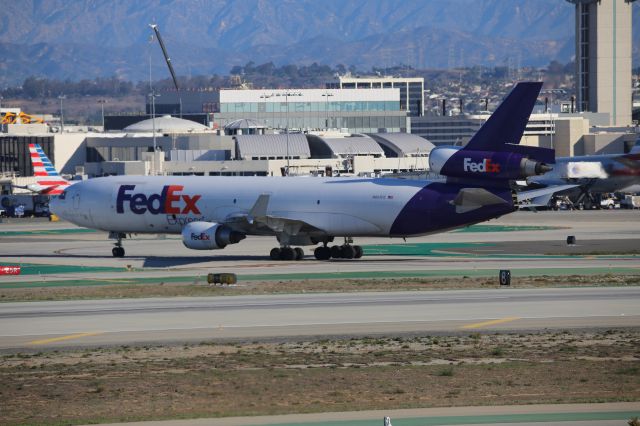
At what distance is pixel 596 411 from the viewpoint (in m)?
28.2

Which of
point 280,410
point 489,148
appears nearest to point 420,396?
point 280,410

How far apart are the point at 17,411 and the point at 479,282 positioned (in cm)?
Answer: 2869

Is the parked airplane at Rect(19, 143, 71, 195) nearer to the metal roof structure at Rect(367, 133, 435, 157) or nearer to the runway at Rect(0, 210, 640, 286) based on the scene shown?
the runway at Rect(0, 210, 640, 286)

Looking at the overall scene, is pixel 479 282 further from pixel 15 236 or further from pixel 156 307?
pixel 15 236

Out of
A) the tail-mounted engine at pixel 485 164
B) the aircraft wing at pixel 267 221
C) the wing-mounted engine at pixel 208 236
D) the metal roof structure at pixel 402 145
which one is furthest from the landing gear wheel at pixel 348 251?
the metal roof structure at pixel 402 145

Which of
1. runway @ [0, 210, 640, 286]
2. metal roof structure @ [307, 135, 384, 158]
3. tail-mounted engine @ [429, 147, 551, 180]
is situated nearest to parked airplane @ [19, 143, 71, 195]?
runway @ [0, 210, 640, 286]

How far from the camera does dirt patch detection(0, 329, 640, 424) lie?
29.5 m

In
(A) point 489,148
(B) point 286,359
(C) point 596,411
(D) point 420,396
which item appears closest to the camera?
(C) point 596,411

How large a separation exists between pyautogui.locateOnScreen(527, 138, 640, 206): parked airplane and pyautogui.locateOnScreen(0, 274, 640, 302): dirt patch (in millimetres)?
58818

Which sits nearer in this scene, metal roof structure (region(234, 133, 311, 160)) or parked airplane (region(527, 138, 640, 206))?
parked airplane (region(527, 138, 640, 206))

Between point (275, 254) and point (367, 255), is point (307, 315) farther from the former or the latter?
point (367, 255)

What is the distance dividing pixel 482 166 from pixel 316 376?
3151 cm

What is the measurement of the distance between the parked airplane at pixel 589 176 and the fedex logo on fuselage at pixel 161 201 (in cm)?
4958

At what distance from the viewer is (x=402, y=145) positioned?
188000 mm
